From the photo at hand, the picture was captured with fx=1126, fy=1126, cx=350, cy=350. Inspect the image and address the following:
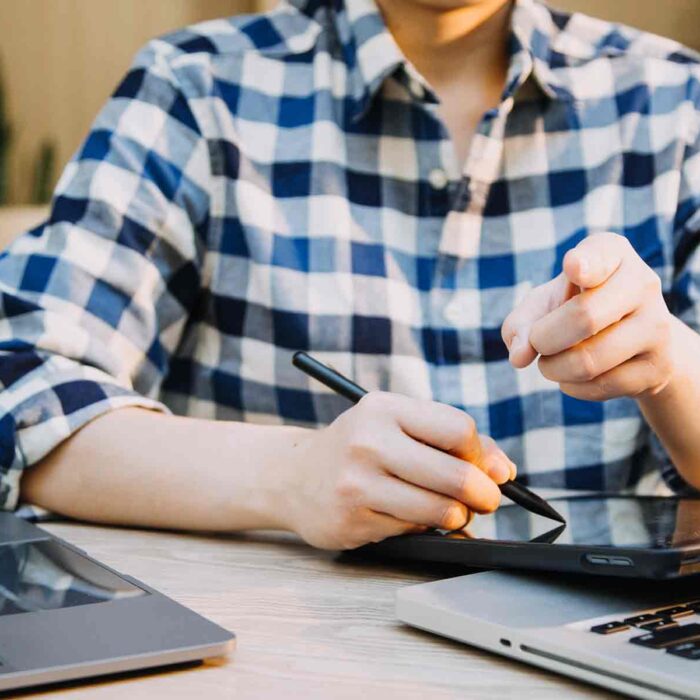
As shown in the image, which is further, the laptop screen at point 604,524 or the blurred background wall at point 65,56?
the blurred background wall at point 65,56

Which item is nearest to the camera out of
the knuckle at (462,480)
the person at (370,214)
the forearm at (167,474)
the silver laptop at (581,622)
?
the silver laptop at (581,622)

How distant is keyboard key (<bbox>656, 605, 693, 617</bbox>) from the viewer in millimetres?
517

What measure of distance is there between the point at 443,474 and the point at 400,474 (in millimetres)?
28

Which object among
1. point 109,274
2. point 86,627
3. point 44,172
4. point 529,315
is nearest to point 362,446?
point 529,315

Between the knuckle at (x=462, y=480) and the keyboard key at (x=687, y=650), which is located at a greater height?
the keyboard key at (x=687, y=650)

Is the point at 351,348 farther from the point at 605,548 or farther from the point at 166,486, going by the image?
the point at 605,548

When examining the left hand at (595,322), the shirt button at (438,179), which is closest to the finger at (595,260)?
the left hand at (595,322)

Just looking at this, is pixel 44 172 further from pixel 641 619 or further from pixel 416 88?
pixel 641 619

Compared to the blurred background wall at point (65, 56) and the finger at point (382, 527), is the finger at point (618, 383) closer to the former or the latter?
the finger at point (382, 527)

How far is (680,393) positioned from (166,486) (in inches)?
15.5

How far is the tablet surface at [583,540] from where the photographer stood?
0.54 m

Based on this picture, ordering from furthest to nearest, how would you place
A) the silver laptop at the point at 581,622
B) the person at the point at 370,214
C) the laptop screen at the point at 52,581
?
the person at the point at 370,214
the laptop screen at the point at 52,581
the silver laptop at the point at 581,622

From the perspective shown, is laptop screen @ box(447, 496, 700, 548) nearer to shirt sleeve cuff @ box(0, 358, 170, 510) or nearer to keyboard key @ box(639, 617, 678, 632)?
keyboard key @ box(639, 617, 678, 632)

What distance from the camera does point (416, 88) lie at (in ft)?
3.65
